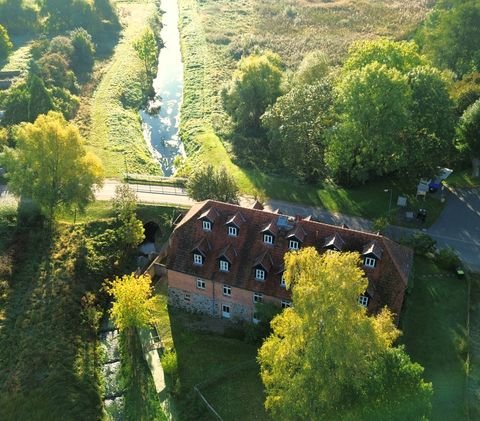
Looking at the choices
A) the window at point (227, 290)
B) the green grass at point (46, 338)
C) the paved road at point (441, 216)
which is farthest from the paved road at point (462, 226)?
the green grass at point (46, 338)

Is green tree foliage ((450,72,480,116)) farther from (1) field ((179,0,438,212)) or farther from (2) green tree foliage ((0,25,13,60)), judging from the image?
(2) green tree foliage ((0,25,13,60))

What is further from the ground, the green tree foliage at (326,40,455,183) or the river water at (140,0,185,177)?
the green tree foliage at (326,40,455,183)

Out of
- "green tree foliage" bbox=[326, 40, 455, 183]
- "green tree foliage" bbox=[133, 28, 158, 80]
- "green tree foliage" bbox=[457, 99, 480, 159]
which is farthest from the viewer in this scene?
"green tree foliage" bbox=[133, 28, 158, 80]

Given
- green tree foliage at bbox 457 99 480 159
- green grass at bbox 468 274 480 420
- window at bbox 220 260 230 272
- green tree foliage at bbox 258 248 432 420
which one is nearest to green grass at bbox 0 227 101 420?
window at bbox 220 260 230 272

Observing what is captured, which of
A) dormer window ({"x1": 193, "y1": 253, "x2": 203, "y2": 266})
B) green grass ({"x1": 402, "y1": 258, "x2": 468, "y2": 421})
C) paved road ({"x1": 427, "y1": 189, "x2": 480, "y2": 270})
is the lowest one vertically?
green grass ({"x1": 402, "y1": 258, "x2": 468, "y2": 421})

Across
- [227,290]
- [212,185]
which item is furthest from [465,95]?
[227,290]

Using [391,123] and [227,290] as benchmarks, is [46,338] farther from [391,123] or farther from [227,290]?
[391,123]

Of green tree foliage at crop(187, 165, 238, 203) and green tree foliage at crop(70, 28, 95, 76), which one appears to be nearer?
green tree foliage at crop(187, 165, 238, 203)
